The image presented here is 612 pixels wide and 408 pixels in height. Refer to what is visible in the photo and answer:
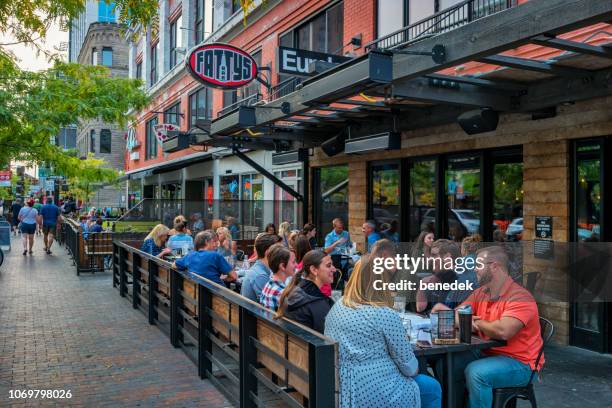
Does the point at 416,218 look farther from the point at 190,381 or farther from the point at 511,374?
the point at 511,374

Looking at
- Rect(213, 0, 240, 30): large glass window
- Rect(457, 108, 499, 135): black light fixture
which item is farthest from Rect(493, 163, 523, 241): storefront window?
Rect(213, 0, 240, 30): large glass window

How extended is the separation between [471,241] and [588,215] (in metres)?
1.57

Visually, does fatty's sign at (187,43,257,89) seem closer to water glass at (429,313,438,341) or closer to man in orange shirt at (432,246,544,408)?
water glass at (429,313,438,341)

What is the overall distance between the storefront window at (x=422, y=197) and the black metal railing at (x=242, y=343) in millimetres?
5019

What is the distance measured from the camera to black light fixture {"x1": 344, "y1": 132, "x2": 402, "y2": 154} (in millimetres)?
9914

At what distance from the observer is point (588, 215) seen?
773 centimetres

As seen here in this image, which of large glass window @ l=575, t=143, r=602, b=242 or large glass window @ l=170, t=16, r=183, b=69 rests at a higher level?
large glass window @ l=170, t=16, r=183, b=69

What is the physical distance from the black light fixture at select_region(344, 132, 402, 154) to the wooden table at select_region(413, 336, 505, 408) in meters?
5.74

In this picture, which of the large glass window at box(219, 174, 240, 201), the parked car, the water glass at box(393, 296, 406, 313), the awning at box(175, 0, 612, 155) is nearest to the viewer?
the awning at box(175, 0, 612, 155)

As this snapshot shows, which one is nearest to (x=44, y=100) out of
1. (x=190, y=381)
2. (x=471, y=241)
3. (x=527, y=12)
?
(x=190, y=381)

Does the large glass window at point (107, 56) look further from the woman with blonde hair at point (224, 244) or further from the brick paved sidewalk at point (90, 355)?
the woman with blonde hair at point (224, 244)

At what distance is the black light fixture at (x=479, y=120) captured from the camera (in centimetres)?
823

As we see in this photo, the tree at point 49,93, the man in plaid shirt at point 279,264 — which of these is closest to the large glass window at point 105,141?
the tree at point 49,93

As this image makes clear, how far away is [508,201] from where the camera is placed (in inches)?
356
